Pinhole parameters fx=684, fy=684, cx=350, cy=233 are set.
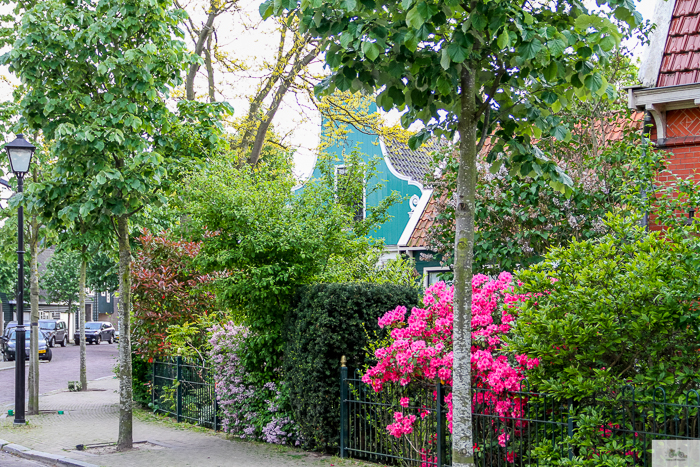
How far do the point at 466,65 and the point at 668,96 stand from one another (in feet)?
16.0

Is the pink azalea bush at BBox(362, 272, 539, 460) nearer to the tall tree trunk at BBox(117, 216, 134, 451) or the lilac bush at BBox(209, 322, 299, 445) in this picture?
the lilac bush at BBox(209, 322, 299, 445)

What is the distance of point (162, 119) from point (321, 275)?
10.9 ft

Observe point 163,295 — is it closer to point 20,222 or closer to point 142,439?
point 20,222

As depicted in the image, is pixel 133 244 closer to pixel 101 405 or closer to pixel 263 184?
pixel 101 405

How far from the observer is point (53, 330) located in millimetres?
44750

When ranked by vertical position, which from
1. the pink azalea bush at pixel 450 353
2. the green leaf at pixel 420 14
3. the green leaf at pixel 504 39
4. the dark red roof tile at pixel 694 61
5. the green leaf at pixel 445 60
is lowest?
the pink azalea bush at pixel 450 353

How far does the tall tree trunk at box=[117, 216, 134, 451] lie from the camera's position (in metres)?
10.2

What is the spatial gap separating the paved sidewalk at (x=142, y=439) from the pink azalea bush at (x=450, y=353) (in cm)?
165

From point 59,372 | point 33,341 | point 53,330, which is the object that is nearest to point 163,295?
point 33,341

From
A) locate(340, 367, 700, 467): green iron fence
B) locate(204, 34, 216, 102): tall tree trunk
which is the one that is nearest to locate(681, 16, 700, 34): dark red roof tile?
locate(340, 367, 700, 467): green iron fence

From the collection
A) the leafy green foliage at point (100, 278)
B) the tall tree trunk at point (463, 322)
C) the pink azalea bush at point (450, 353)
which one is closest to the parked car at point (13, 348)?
the leafy green foliage at point (100, 278)

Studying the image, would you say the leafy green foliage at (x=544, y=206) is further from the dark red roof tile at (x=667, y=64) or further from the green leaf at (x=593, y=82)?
the green leaf at (x=593, y=82)

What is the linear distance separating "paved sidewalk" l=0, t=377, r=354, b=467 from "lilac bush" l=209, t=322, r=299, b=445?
0.22 m

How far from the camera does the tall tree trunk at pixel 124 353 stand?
10.2 m
